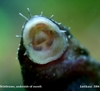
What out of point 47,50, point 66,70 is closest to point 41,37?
point 47,50

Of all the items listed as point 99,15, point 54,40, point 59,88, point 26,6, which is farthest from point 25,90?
point 99,15

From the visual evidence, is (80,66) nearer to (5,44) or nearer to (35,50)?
(35,50)

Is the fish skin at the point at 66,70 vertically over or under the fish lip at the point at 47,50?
under

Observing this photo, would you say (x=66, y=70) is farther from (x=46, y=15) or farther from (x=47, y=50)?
(x=46, y=15)

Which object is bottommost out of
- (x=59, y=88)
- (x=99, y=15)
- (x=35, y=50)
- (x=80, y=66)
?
(x=59, y=88)

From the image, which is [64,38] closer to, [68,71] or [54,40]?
[54,40]

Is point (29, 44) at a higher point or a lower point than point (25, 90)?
higher
